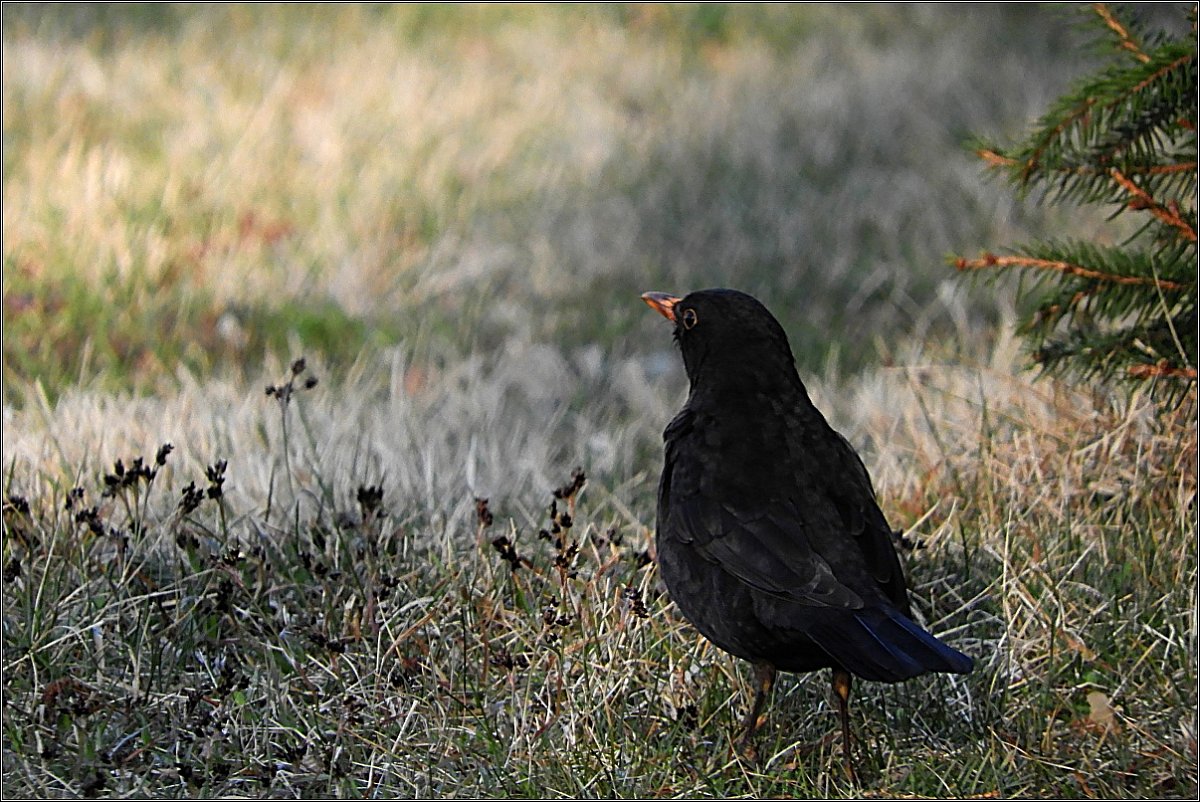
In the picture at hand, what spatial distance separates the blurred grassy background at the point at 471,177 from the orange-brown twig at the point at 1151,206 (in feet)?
1.99

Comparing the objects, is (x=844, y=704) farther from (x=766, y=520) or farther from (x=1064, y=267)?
(x=1064, y=267)

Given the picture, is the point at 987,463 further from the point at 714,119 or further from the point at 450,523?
the point at 714,119

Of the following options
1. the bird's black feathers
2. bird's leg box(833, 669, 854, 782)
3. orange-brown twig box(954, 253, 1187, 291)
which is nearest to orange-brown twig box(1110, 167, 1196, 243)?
orange-brown twig box(954, 253, 1187, 291)

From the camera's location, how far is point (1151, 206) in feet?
12.4

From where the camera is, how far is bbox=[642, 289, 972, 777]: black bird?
285 centimetres

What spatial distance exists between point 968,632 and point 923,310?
330 centimetres

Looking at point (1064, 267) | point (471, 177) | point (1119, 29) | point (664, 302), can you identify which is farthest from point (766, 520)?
point (471, 177)

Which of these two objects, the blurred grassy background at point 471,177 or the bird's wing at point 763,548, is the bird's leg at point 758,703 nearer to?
the bird's wing at point 763,548

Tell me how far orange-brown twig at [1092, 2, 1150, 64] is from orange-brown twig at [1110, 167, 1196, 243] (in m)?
0.33

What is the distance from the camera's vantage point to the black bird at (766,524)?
2.85 m

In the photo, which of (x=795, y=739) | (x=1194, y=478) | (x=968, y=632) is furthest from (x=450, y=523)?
(x=1194, y=478)

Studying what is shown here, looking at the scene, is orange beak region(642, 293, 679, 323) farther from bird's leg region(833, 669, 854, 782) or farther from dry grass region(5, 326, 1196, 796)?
bird's leg region(833, 669, 854, 782)

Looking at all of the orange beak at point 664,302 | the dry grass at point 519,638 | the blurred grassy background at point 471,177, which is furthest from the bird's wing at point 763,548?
the blurred grassy background at point 471,177

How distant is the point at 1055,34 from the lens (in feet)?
33.7
